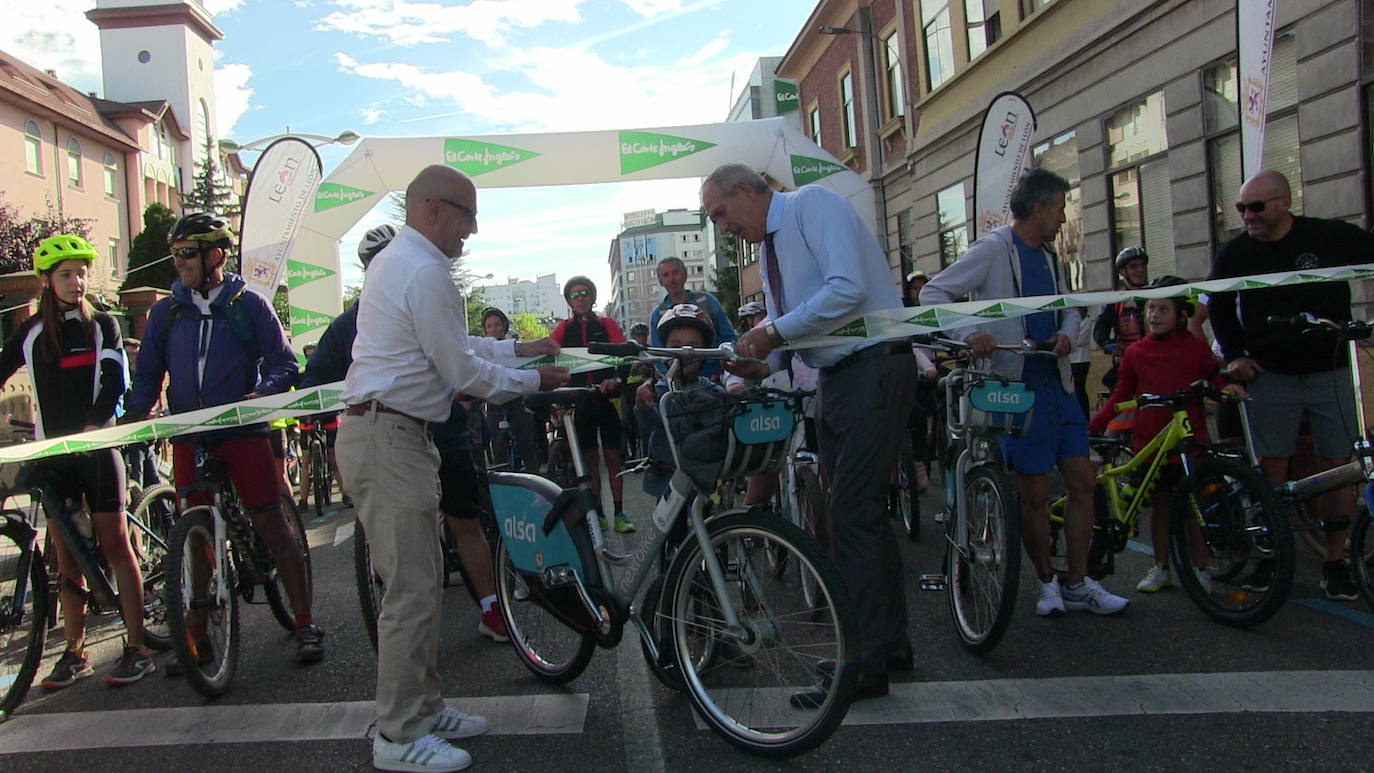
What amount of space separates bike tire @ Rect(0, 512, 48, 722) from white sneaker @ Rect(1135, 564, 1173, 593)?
15.7ft

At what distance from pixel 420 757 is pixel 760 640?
3.68ft

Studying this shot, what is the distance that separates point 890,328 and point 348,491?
1.95m

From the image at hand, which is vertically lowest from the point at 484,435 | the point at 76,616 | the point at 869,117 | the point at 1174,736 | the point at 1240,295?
the point at 1174,736

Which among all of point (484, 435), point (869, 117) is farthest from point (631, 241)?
point (484, 435)

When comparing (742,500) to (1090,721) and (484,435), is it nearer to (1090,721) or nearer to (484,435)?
(1090,721)

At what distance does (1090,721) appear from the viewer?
10.6 ft

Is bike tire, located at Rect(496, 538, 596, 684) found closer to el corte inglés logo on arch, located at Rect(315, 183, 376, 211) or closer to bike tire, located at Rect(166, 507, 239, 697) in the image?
bike tire, located at Rect(166, 507, 239, 697)

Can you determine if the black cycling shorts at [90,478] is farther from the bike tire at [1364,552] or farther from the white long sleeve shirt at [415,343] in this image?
the bike tire at [1364,552]

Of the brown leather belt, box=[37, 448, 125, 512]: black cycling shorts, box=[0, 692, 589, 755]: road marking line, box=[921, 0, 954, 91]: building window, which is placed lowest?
box=[0, 692, 589, 755]: road marking line

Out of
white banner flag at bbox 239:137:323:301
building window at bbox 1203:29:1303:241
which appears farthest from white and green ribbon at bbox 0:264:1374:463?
white banner flag at bbox 239:137:323:301

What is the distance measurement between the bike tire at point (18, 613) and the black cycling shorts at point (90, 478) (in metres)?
0.26

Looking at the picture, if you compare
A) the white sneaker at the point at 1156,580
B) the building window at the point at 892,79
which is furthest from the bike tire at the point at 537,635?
the building window at the point at 892,79

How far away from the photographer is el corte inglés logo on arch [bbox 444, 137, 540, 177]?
13336 mm

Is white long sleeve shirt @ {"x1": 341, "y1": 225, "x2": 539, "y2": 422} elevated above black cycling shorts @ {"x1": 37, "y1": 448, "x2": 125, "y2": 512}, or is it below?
above
